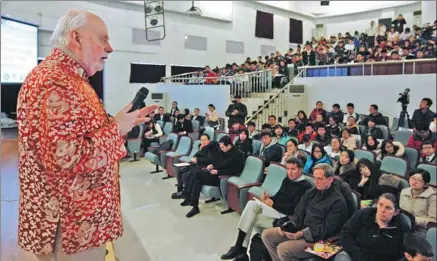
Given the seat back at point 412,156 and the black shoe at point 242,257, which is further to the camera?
the seat back at point 412,156

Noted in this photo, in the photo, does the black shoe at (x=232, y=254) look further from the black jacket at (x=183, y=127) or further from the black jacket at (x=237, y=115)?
the black jacket at (x=183, y=127)

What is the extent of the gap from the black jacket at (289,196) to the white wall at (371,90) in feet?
19.8

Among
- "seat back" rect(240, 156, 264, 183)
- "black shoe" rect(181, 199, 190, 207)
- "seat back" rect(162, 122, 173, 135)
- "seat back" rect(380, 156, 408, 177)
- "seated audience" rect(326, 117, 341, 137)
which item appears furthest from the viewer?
"seat back" rect(162, 122, 173, 135)

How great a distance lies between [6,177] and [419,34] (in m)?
11.2

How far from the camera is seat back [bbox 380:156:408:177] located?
4.18m

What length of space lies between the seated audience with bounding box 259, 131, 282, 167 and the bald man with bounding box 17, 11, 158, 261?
12.9 feet

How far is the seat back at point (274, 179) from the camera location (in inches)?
157

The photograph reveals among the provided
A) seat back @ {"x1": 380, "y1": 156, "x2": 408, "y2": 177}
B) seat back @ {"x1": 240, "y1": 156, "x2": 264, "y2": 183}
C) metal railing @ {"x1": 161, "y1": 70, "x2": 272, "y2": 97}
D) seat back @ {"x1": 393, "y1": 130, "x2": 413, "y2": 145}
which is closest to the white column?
metal railing @ {"x1": 161, "y1": 70, "x2": 272, "y2": 97}

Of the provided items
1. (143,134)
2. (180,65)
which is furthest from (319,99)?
(180,65)

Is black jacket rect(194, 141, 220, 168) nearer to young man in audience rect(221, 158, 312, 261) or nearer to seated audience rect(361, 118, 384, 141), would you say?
young man in audience rect(221, 158, 312, 261)

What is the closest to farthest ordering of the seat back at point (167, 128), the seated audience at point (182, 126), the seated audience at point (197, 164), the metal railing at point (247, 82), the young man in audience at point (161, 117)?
the seated audience at point (197, 164)
the seated audience at point (182, 126)
the seat back at point (167, 128)
the young man in audience at point (161, 117)
the metal railing at point (247, 82)

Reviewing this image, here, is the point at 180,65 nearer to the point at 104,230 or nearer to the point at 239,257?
the point at 239,257

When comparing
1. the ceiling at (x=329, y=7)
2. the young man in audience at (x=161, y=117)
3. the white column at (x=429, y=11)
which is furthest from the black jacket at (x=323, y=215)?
the ceiling at (x=329, y=7)

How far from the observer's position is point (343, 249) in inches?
102
